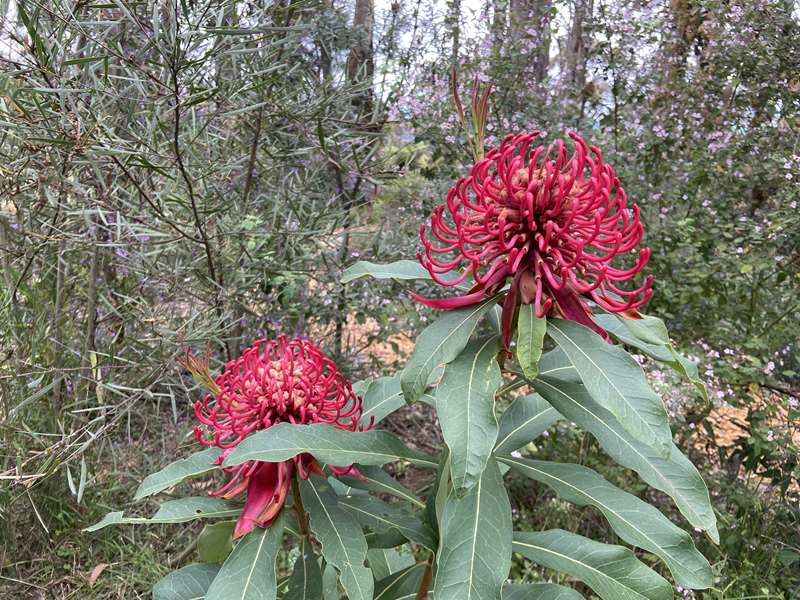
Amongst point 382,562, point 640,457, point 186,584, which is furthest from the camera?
point 382,562

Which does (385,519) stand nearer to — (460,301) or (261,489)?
(261,489)

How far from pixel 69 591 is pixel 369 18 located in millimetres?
3280

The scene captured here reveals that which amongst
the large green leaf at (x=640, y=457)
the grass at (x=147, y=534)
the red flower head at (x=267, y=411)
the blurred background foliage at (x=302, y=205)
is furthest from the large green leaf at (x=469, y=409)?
the grass at (x=147, y=534)

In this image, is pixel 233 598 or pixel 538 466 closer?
pixel 233 598

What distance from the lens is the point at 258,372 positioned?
1140 mm

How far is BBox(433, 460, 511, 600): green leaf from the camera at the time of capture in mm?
922

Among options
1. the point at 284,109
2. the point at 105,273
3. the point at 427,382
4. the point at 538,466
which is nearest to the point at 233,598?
the point at 427,382

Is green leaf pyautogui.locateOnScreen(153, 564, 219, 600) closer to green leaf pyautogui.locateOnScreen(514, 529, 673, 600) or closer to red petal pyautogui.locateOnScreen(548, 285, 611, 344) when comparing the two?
green leaf pyautogui.locateOnScreen(514, 529, 673, 600)

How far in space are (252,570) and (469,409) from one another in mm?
489

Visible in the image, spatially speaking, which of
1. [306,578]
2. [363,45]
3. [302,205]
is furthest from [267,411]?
[363,45]

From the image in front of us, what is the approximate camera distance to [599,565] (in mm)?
1096

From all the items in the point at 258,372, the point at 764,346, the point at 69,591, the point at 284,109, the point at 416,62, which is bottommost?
the point at 69,591

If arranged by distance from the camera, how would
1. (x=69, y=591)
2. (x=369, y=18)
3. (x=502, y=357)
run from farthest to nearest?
(x=369, y=18) < (x=69, y=591) < (x=502, y=357)

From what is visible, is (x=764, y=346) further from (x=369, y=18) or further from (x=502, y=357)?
(x=369, y=18)
